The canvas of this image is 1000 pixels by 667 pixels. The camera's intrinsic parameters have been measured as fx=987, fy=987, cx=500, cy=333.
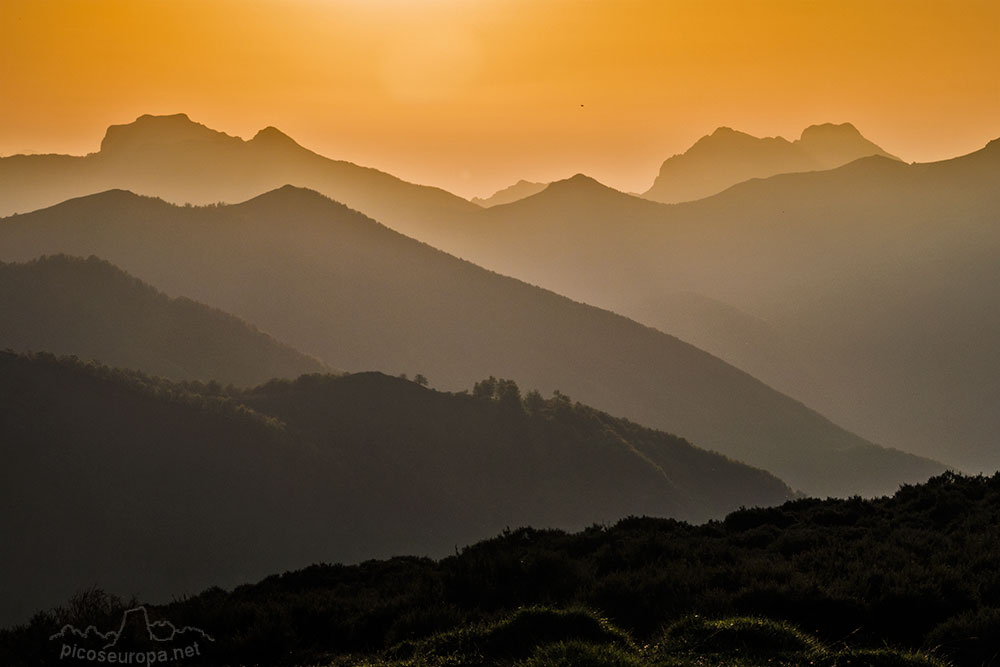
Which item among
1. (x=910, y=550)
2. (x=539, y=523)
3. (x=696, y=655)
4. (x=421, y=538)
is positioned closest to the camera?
(x=696, y=655)

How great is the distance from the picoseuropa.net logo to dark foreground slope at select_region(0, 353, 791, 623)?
122 meters

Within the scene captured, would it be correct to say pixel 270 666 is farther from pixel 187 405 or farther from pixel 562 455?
pixel 562 455

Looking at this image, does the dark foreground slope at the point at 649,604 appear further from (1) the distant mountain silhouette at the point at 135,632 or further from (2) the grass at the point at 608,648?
(1) the distant mountain silhouette at the point at 135,632

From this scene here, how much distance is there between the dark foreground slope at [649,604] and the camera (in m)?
15.5

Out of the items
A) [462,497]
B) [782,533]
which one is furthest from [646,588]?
[462,497]

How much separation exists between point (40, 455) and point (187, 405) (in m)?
27.0

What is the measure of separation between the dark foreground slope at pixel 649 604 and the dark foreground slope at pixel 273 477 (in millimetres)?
120019

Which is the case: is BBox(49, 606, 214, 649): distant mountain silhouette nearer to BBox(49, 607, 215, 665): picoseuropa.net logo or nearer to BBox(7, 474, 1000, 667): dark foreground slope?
BBox(49, 607, 215, 665): picoseuropa.net logo

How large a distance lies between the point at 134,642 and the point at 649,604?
971 cm

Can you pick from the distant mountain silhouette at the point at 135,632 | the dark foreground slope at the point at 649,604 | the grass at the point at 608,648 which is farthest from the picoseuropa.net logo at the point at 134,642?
the grass at the point at 608,648

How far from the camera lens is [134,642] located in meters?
17.2

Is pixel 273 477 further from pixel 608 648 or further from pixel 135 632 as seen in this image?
pixel 608 648

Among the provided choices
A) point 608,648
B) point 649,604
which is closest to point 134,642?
point 608,648

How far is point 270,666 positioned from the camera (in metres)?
17.2
